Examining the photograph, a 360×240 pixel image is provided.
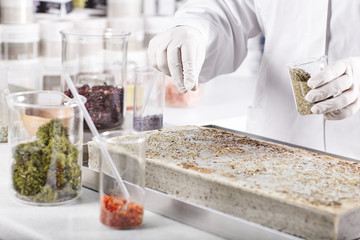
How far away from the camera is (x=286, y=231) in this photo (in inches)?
40.3

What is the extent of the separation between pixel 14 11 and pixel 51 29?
A: 20cm

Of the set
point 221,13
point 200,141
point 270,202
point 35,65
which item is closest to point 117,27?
point 35,65

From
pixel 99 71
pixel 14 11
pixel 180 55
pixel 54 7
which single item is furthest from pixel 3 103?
pixel 54 7

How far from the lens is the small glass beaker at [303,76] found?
1.44 metres

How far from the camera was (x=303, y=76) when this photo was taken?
1.45m

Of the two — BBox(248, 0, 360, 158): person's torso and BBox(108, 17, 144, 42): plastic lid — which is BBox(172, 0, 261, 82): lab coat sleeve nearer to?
BBox(248, 0, 360, 158): person's torso

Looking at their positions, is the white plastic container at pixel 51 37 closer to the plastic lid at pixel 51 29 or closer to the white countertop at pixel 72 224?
the plastic lid at pixel 51 29

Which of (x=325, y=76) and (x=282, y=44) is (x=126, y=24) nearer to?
(x=282, y=44)

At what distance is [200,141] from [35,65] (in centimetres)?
119

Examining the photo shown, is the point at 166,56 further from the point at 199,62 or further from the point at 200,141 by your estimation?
the point at 200,141

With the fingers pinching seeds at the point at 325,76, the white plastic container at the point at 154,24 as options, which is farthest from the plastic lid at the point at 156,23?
the fingers pinching seeds at the point at 325,76

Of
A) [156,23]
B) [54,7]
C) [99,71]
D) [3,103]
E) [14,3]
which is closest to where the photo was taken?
[3,103]

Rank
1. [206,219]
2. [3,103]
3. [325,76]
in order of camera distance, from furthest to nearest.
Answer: [3,103] < [325,76] < [206,219]

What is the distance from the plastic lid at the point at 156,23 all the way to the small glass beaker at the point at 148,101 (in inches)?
33.3
